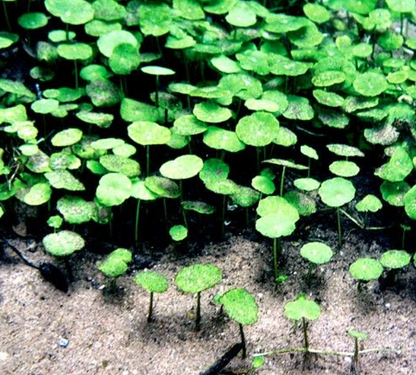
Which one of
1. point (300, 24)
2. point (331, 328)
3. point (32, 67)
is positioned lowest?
point (331, 328)

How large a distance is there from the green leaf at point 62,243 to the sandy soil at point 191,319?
22 cm

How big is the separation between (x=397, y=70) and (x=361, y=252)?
3.89 feet

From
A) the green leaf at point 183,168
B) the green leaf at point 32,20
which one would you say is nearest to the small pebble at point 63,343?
the green leaf at point 183,168

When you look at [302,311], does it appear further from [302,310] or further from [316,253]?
[316,253]

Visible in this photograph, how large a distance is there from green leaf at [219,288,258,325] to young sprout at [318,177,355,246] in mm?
669

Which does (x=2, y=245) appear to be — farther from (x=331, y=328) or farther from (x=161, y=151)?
(x=331, y=328)

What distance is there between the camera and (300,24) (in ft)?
11.5

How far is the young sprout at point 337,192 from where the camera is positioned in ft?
9.18

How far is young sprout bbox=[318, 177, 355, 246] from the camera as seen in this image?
280 centimetres

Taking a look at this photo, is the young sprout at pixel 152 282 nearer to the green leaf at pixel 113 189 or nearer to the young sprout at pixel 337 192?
the green leaf at pixel 113 189

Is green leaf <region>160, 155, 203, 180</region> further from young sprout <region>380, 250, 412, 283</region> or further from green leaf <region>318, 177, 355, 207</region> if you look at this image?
young sprout <region>380, 250, 412, 283</region>

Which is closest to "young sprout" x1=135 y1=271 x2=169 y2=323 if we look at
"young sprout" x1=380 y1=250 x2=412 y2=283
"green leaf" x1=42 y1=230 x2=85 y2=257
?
"green leaf" x1=42 y1=230 x2=85 y2=257

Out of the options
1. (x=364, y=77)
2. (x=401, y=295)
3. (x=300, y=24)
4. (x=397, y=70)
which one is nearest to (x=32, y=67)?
(x=300, y=24)

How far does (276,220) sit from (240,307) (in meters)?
0.44
